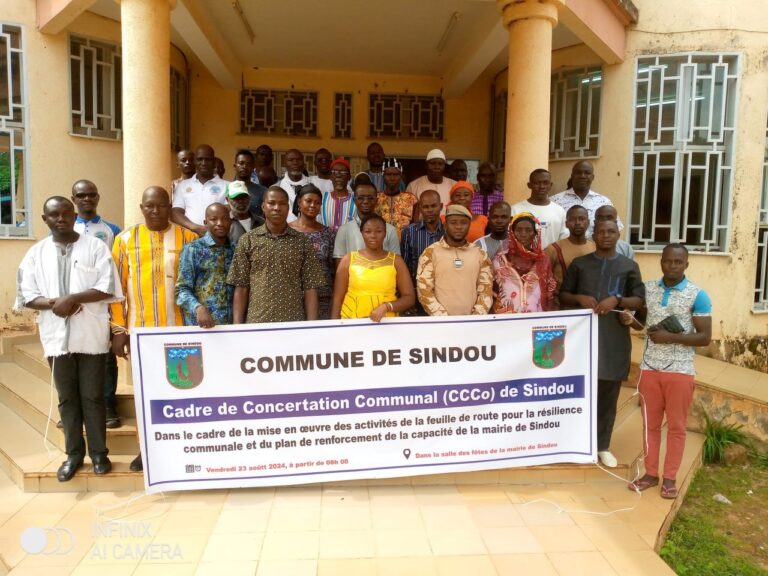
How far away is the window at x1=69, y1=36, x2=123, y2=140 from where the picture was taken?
6.38 metres

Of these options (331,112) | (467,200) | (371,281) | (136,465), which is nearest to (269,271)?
(371,281)

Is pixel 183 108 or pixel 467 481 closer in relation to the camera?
pixel 467 481

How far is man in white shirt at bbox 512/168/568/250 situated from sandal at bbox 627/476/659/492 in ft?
6.27

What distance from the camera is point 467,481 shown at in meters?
3.76

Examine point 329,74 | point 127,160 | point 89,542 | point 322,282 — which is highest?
point 329,74

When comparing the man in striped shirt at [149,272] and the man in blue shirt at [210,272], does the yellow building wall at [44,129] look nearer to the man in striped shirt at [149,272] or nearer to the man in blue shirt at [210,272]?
the man in striped shirt at [149,272]

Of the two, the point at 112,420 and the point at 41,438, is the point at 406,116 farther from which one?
the point at 41,438

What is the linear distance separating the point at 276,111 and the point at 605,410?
22.3 ft

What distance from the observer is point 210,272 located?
3580 mm

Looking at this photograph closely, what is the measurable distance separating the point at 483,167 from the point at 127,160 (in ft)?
10.6

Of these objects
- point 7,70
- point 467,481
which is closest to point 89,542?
point 467,481

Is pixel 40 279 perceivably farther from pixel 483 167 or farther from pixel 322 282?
pixel 483 167

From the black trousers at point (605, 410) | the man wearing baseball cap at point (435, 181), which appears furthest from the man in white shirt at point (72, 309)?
the black trousers at point (605, 410)

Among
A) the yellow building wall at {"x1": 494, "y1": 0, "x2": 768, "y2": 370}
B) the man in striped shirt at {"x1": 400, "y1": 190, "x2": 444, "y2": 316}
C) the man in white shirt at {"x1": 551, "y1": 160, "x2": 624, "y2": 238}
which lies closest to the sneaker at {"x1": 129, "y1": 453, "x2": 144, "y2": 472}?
the man in striped shirt at {"x1": 400, "y1": 190, "x2": 444, "y2": 316}
